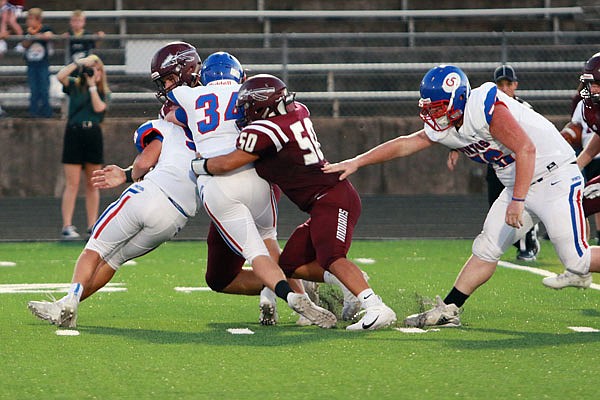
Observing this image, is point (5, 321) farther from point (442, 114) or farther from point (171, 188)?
point (442, 114)

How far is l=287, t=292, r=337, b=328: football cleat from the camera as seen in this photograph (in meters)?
6.54

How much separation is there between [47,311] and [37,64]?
993 centimetres

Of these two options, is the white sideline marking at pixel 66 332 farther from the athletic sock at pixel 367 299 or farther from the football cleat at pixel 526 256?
the football cleat at pixel 526 256

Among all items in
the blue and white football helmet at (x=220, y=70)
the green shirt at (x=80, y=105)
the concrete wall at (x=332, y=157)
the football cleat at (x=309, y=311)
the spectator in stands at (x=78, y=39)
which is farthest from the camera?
the concrete wall at (x=332, y=157)

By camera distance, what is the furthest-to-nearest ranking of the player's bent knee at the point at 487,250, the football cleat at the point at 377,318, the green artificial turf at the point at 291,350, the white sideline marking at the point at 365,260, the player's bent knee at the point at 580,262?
the white sideline marking at the point at 365,260 < the player's bent knee at the point at 487,250 < the player's bent knee at the point at 580,262 < the football cleat at the point at 377,318 < the green artificial turf at the point at 291,350

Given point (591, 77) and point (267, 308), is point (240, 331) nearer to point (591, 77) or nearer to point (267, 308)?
point (267, 308)

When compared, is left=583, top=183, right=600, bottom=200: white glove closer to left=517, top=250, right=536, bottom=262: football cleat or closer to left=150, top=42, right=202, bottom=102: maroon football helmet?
left=517, top=250, right=536, bottom=262: football cleat

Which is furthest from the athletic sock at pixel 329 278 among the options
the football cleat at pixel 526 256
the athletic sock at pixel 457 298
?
the football cleat at pixel 526 256

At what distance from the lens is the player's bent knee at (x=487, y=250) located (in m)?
7.04

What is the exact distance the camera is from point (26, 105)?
661 inches

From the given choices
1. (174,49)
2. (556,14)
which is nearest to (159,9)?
(556,14)

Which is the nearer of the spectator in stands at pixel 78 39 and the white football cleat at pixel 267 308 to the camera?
the white football cleat at pixel 267 308

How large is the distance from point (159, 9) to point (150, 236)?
14.3 meters

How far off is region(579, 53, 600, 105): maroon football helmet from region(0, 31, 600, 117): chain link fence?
9087 millimetres
